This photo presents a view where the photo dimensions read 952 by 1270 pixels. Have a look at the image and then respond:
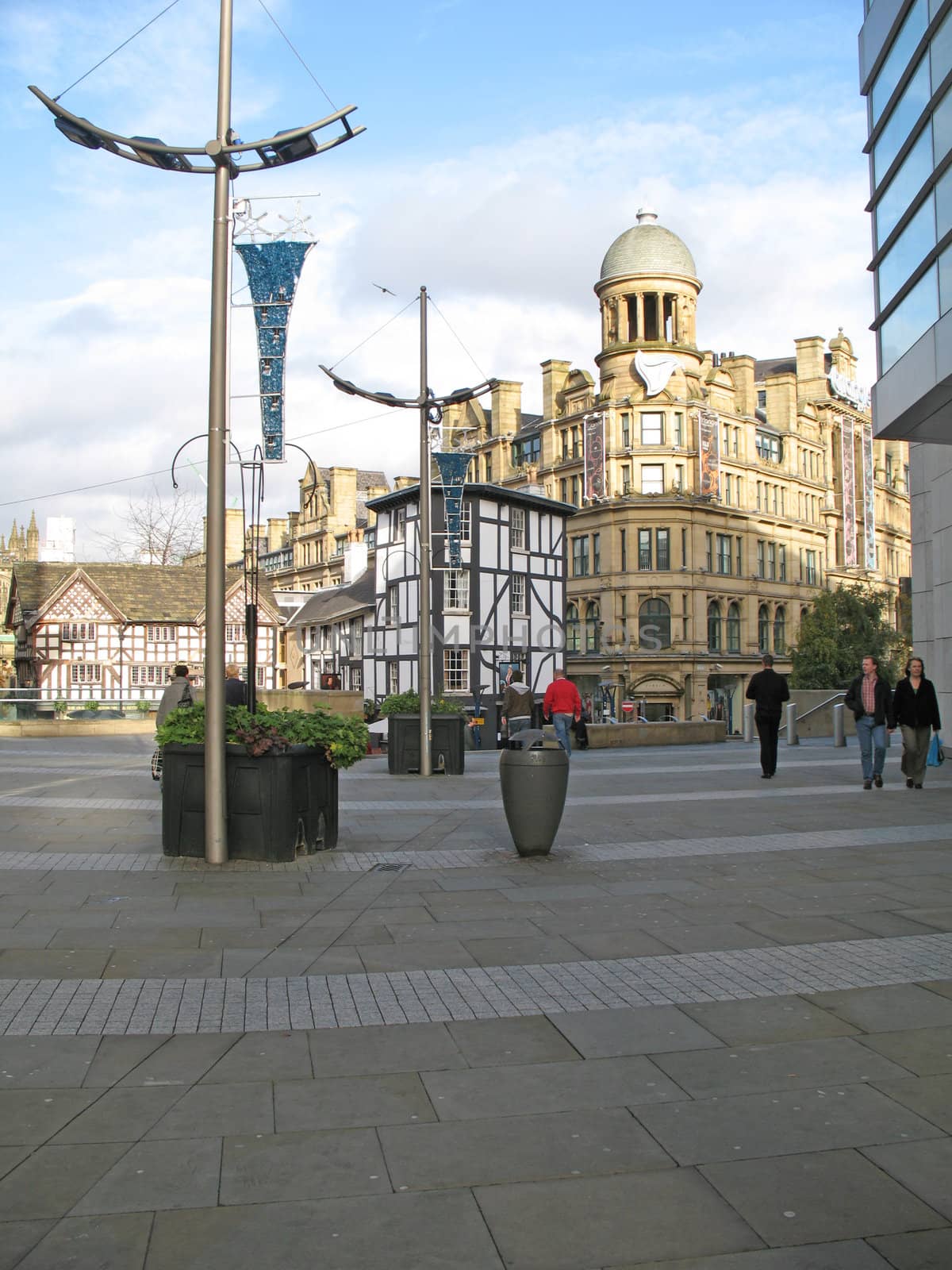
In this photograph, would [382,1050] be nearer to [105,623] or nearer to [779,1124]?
[779,1124]

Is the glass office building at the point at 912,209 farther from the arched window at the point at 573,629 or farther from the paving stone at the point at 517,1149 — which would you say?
the arched window at the point at 573,629

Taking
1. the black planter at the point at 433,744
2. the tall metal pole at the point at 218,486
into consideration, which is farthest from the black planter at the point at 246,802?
the black planter at the point at 433,744

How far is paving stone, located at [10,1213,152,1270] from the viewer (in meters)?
3.29

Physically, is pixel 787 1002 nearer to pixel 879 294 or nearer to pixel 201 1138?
pixel 201 1138

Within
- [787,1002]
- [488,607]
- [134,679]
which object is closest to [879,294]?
[787,1002]

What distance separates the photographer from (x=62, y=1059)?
5.02 m

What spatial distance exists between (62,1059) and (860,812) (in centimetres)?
1024

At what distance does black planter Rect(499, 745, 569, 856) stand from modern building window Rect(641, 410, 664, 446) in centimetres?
5517

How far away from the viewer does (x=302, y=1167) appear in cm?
393

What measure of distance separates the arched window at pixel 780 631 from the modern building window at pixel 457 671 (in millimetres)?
26163

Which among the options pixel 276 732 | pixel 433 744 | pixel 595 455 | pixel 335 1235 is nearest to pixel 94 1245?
pixel 335 1235

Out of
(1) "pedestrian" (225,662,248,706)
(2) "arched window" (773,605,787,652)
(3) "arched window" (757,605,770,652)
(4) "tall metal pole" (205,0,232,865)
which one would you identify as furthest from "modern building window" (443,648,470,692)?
(4) "tall metal pole" (205,0,232,865)

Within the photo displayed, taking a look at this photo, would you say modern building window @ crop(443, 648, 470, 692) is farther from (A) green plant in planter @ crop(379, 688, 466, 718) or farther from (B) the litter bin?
(B) the litter bin

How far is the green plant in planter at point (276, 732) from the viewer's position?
9.96 metres
